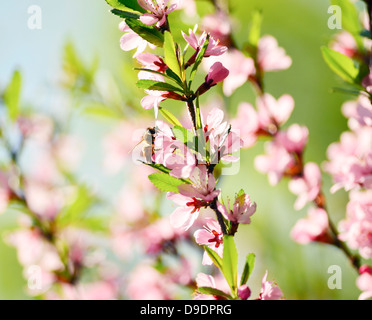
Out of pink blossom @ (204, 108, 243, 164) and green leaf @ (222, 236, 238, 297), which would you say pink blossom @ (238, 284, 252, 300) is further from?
pink blossom @ (204, 108, 243, 164)

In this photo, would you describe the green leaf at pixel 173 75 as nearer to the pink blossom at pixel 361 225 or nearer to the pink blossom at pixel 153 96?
the pink blossom at pixel 153 96

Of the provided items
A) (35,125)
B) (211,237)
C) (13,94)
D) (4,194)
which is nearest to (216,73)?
(211,237)

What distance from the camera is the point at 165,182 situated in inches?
30.0

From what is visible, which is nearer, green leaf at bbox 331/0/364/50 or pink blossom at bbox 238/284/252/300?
pink blossom at bbox 238/284/252/300

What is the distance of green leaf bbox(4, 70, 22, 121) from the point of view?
1.33 meters

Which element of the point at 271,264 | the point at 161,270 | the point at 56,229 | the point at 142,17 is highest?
the point at 142,17

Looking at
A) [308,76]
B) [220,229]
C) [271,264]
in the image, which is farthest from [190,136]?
[308,76]

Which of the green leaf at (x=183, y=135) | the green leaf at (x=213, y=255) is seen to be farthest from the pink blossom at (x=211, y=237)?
the green leaf at (x=183, y=135)

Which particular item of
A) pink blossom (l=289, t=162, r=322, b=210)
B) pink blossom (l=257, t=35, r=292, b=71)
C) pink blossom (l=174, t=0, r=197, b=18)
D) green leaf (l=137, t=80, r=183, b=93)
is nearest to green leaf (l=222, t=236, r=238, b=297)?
green leaf (l=137, t=80, r=183, b=93)

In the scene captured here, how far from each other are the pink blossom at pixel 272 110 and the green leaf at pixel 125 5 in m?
0.59

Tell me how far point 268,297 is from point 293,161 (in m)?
0.62

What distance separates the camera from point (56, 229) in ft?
5.22

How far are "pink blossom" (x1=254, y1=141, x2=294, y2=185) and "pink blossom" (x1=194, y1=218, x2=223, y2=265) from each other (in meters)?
0.51
